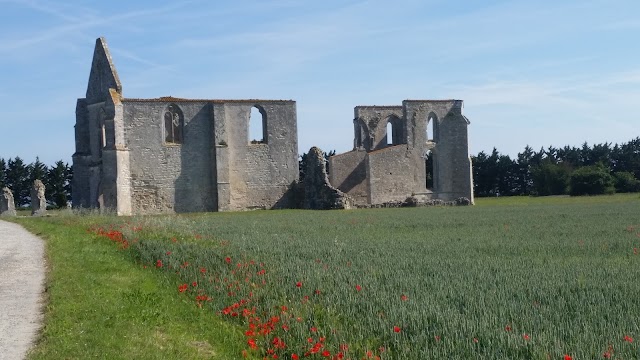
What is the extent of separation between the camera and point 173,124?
4384 cm

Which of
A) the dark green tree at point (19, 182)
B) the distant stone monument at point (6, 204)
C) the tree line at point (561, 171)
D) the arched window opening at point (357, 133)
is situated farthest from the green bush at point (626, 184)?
the dark green tree at point (19, 182)

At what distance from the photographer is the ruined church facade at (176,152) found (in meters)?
40.5

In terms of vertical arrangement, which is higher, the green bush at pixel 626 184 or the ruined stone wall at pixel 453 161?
the ruined stone wall at pixel 453 161

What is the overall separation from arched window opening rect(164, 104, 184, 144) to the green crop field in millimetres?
24235

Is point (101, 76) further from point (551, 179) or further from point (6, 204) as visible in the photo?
point (551, 179)

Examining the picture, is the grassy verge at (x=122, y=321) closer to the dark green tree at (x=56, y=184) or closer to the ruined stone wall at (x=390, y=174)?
the ruined stone wall at (x=390, y=174)

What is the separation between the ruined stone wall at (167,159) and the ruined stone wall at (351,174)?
7913 mm

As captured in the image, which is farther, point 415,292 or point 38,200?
point 38,200

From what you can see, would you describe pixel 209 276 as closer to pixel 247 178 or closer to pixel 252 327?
pixel 252 327

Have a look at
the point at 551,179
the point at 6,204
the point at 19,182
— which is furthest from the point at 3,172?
the point at 551,179

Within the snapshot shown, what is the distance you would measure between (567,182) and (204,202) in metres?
33.3

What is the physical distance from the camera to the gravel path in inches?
317

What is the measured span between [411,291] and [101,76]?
35590mm

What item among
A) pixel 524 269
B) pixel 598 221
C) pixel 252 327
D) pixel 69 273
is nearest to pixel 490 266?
pixel 524 269
